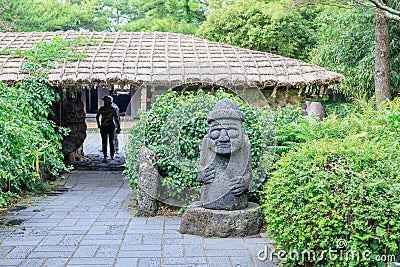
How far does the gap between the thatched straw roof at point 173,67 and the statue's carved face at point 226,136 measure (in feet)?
11.0

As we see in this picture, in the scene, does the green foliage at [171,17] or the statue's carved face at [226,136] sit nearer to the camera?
the statue's carved face at [226,136]

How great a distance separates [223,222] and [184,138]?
1560mm

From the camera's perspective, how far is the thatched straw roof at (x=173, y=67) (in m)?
8.43

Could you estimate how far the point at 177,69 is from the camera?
873 cm

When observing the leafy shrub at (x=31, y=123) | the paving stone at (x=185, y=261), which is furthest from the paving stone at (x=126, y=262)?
the leafy shrub at (x=31, y=123)

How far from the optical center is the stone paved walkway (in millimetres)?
4387

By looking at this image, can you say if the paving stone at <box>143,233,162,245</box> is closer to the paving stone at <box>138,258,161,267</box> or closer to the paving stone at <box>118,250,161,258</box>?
the paving stone at <box>118,250,161,258</box>

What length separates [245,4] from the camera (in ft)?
55.3

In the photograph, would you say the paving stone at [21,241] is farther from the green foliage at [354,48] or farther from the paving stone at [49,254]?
the green foliage at [354,48]

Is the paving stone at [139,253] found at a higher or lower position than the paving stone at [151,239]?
higher

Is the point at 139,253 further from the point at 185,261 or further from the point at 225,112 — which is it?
the point at 225,112

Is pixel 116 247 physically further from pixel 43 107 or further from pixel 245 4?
pixel 245 4

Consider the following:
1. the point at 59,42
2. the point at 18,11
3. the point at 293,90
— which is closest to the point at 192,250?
the point at 293,90

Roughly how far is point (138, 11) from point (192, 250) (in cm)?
2160
